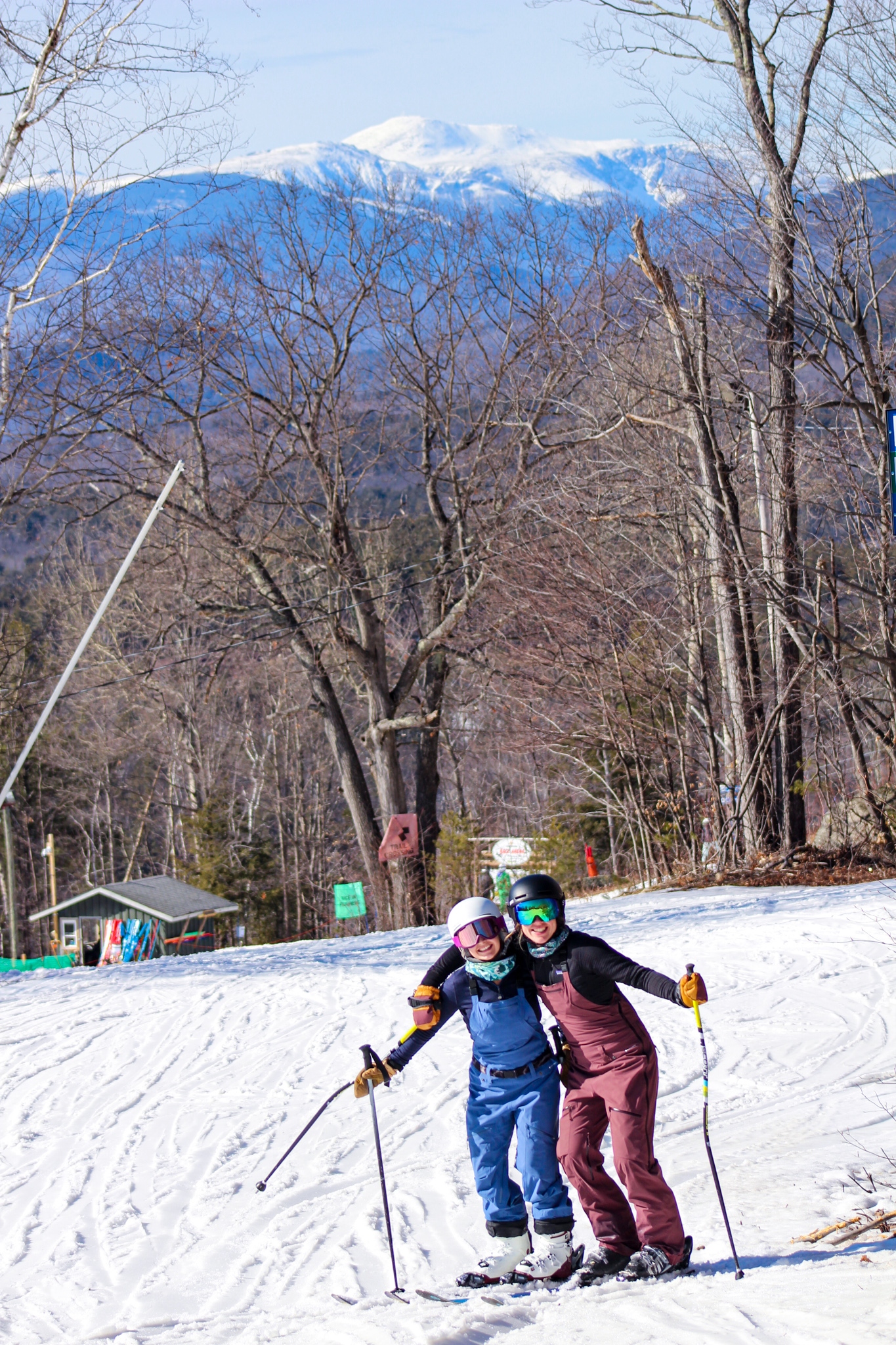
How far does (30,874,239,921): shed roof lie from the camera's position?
26750 mm

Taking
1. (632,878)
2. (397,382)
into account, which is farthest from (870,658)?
(397,382)

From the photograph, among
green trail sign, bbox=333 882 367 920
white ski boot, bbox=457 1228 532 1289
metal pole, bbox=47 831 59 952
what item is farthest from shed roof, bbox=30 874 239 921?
white ski boot, bbox=457 1228 532 1289

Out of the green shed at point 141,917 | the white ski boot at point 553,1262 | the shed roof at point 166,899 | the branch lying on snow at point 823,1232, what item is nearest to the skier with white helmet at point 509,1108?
the white ski boot at point 553,1262

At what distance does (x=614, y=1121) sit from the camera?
4.04 m

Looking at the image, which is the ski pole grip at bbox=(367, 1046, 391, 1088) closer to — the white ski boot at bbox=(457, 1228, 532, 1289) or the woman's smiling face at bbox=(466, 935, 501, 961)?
the woman's smiling face at bbox=(466, 935, 501, 961)

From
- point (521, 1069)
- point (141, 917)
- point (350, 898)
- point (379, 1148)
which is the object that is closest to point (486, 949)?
point (521, 1069)

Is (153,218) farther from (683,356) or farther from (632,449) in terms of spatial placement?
(632,449)

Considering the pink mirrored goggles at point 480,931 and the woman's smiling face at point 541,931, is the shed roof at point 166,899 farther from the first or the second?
the woman's smiling face at point 541,931

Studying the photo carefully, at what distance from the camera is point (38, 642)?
38.0m

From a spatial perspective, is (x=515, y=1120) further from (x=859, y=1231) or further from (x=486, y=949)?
(x=859, y=1231)

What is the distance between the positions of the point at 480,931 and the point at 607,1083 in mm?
702

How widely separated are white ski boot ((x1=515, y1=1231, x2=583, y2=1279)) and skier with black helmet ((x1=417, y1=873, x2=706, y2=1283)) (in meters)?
0.12

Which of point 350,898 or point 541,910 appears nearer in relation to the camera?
point 541,910

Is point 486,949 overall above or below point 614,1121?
above
